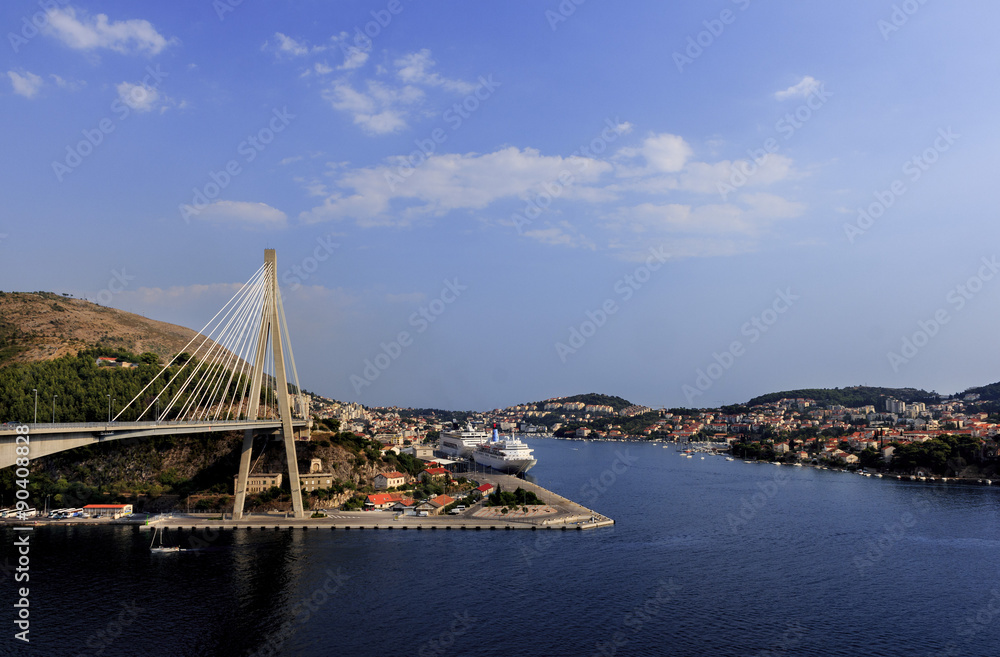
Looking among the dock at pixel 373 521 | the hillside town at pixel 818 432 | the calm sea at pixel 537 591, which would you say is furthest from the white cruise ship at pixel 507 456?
the calm sea at pixel 537 591

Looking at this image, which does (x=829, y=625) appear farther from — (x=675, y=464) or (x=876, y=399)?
(x=876, y=399)

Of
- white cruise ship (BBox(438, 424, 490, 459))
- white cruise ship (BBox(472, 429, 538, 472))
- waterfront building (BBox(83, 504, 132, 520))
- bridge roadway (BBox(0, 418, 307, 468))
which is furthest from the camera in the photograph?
white cruise ship (BBox(438, 424, 490, 459))

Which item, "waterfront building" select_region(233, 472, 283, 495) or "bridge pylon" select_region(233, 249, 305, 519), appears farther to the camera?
"waterfront building" select_region(233, 472, 283, 495)

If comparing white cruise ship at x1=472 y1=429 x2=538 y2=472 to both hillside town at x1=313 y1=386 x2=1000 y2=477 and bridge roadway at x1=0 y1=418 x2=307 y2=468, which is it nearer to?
hillside town at x1=313 y1=386 x2=1000 y2=477

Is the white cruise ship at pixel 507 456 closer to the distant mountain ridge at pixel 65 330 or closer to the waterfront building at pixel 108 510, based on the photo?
the waterfront building at pixel 108 510

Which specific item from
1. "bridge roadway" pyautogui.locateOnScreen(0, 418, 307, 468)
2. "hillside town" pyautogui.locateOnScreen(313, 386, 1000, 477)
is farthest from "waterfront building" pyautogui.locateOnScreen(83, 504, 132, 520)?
"hillside town" pyautogui.locateOnScreen(313, 386, 1000, 477)
